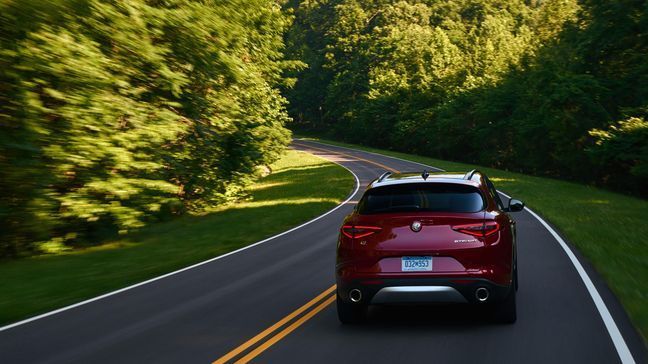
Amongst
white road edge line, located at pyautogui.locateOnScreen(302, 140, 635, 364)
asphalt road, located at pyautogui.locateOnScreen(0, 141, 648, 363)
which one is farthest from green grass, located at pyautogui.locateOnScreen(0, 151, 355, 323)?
white road edge line, located at pyautogui.locateOnScreen(302, 140, 635, 364)

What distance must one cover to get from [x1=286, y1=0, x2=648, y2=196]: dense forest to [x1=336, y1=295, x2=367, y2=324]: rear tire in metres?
28.0

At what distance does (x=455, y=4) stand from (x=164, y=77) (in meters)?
84.4

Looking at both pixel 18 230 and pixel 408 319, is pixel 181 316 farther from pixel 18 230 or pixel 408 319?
pixel 18 230

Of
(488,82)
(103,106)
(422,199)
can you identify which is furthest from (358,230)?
(488,82)

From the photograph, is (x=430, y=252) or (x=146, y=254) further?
(x=146, y=254)

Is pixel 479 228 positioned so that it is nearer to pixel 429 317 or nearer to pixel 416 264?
pixel 416 264

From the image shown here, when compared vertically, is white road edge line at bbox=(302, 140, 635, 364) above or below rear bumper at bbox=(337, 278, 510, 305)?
below

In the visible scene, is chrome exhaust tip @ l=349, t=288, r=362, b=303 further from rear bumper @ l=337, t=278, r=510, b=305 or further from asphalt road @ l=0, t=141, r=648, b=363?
asphalt road @ l=0, t=141, r=648, b=363

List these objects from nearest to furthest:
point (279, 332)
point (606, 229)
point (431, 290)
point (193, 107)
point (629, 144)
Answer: point (431, 290)
point (279, 332)
point (606, 229)
point (193, 107)
point (629, 144)

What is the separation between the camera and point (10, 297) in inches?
444

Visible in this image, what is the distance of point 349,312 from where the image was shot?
816 cm

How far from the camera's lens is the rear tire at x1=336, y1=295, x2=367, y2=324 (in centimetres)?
809

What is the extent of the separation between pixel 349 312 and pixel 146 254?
9.40 meters

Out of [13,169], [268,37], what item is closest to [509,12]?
[268,37]
